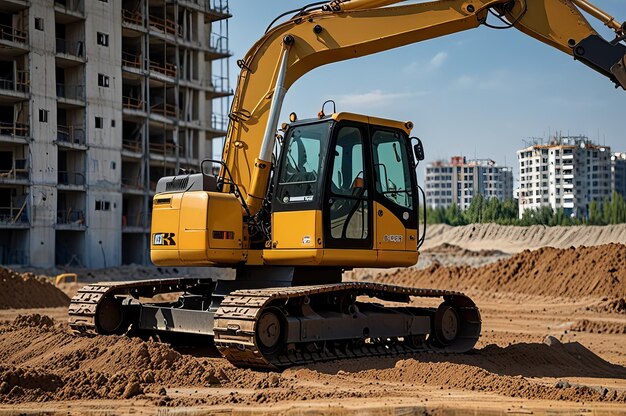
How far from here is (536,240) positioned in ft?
235

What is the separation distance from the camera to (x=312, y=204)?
11477mm

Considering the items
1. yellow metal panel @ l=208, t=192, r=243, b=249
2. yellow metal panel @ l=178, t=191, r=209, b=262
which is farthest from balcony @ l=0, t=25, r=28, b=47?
yellow metal panel @ l=208, t=192, r=243, b=249

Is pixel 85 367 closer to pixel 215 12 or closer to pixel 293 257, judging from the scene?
pixel 293 257

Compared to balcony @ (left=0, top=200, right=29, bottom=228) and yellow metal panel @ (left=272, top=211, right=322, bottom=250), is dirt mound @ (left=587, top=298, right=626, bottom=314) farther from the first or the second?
balcony @ (left=0, top=200, right=29, bottom=228)

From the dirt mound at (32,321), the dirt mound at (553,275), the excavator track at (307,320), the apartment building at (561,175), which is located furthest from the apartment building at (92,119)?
the apartment building at (561,175)

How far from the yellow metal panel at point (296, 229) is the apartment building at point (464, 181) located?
140 ft

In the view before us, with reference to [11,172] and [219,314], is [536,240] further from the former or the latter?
[219,314]

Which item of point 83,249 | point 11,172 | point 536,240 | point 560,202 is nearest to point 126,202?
point 83,249

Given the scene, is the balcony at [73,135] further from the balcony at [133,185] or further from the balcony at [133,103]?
the balcony at [133,185]

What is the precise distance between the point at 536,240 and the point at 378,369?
6318 centimetres

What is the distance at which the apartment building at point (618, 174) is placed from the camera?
117 meters

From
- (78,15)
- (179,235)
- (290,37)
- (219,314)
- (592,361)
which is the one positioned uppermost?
(78,15)

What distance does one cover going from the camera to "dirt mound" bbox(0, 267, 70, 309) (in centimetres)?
2441

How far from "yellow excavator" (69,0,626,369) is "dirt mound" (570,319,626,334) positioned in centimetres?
750
